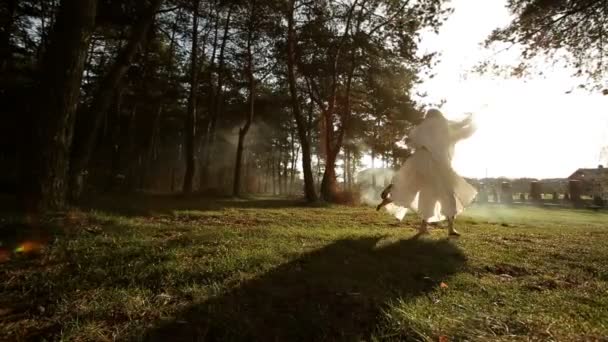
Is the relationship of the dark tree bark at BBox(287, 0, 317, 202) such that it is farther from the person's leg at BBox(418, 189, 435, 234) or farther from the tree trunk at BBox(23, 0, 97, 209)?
the tree trunk at BBox(23, 0, 97, 209)

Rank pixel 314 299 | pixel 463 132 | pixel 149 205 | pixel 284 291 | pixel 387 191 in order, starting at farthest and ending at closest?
pixel 149 205 < pixel 463 132 < pixel 387 191 < pixel 284 291 < pixel 314 299

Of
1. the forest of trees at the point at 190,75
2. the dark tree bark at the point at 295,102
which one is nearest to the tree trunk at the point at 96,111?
the forest of trees at the point at 190,75

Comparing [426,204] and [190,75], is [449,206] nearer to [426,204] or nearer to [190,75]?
[426,204]

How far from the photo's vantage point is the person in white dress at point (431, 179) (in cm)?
602

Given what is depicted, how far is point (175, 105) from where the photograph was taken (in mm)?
39188

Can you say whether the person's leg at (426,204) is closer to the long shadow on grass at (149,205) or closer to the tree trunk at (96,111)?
the long shadow on grass at (149,205)

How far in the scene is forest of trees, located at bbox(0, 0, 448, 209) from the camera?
5.87m

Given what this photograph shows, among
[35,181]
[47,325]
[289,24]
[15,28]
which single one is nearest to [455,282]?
[47,325]

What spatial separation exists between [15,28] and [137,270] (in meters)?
26.0

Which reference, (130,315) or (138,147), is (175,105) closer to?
(138,147)

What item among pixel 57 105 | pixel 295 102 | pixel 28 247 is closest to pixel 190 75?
pixel 295 102

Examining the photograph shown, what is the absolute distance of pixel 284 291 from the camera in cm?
298

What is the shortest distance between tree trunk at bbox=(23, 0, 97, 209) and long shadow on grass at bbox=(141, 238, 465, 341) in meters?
4.58

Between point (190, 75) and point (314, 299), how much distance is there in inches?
926
